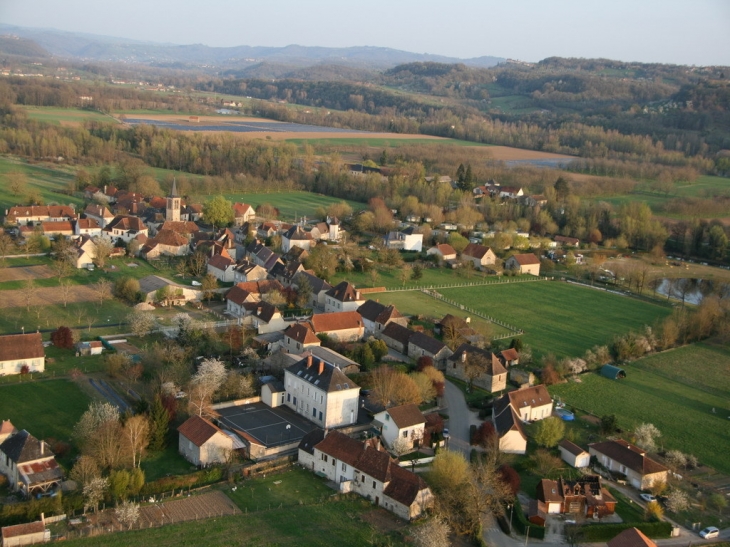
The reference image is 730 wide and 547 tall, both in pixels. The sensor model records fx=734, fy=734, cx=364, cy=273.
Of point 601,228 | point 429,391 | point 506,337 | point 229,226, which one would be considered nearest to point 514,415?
point 429,391

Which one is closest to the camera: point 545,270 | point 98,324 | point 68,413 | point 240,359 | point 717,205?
point 68,413

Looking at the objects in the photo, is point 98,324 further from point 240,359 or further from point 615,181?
point 615,181

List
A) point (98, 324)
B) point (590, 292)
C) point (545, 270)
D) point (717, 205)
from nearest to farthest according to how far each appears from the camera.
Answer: point (98, 324)
point (590, 292)
point (545, 270)
point (717, 205)

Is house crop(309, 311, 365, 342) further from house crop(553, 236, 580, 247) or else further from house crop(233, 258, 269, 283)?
house crop(553, 236, 580, 247)

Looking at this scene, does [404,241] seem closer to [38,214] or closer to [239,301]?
[239,301]

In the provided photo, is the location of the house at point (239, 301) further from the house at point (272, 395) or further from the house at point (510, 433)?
the house at point (510, 433)

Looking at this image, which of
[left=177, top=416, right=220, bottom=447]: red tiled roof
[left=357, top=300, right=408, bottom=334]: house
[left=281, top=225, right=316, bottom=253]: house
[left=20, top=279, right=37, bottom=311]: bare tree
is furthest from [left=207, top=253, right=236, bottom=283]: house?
[left=177, top=416, right=220, bottom=447]: red tiled roof
